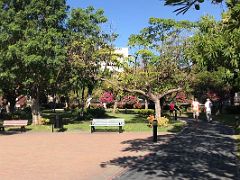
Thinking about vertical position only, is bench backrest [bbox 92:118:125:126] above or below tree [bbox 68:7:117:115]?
below

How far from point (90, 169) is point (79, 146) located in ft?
19.5

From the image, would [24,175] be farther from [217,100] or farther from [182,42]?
[217,100]

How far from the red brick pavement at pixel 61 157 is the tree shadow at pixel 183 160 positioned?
1.75 ft

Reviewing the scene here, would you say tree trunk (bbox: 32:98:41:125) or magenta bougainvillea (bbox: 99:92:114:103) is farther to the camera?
magenta bougainvillea (bbox: 99:92:114:103)

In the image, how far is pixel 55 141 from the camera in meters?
20.2

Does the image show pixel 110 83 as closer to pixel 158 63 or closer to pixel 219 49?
pixel 158 63

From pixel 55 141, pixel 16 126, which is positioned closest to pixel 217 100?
pixel 16 126

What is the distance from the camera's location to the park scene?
12564 millimetres

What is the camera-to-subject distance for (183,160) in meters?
13.4

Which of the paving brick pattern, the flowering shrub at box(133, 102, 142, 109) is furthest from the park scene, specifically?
the flowering shrub at box(133, 102, 142, 109)

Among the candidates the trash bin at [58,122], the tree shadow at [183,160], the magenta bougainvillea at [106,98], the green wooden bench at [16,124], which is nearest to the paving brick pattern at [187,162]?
the tree shadow at [183,160]

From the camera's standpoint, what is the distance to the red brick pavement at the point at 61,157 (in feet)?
37.5

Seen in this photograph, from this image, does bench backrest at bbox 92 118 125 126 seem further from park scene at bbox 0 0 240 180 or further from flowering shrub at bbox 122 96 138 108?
flowering shrub at bbox 122 96 138 108

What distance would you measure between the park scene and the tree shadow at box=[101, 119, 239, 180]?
27mm
